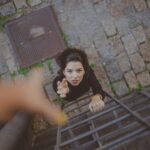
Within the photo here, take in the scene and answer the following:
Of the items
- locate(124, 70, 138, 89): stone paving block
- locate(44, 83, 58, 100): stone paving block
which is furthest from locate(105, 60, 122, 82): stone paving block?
locate(44, 83, 58, 100): stone paving block

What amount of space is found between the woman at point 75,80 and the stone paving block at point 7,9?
1.62 metres

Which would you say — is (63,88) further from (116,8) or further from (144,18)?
(144,18)

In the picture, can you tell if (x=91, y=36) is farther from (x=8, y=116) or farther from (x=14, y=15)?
(x=8, y=116)

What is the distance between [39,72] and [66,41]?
0.65 meters

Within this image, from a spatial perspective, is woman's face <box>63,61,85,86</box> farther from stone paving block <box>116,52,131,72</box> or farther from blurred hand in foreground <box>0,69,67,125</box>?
stone paving block <box>116,52,131,72</box>

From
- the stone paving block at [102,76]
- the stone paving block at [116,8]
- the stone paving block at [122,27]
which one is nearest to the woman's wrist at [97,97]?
the stone paving block at [102,76]

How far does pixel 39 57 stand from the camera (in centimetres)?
592

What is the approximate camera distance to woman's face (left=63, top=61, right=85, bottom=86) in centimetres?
442

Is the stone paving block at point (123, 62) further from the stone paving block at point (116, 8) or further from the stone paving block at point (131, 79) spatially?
the stone paving block at point (116, 8)

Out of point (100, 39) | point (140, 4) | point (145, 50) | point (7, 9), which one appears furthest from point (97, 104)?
point (7, 9)

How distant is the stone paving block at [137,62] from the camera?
5871mm

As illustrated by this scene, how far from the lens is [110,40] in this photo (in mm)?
5883

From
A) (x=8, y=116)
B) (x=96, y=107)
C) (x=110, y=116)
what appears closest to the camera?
(x=96, y=107)

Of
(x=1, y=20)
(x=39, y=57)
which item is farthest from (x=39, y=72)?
(x=1, y=20)
